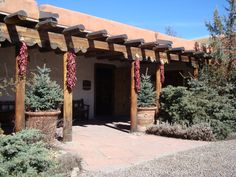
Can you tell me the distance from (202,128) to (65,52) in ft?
14.0

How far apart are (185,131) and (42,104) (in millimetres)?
4112

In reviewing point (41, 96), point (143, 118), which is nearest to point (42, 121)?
point (41, 96)

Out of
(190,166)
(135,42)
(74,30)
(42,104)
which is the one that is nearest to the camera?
(190,166)

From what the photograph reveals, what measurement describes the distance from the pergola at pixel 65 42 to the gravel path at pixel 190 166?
268cm

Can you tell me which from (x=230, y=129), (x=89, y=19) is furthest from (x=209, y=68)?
(x=89, y=19)

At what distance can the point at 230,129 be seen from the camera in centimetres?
1052

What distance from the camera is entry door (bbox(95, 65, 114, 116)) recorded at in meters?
15.6

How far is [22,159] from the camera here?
456cm

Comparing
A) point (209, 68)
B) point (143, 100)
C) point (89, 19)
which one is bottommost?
point (143, 100)

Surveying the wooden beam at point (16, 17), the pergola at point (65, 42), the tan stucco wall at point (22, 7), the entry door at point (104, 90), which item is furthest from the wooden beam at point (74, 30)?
the entry door at point (104, 90)

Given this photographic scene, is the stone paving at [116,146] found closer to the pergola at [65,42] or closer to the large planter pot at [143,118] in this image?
the large planter pot at [143,118]

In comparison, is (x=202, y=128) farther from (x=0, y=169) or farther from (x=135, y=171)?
(x=0, y=169)

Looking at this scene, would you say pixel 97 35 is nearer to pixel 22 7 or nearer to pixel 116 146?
pixel 22 7

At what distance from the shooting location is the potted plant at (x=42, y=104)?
845 cm
